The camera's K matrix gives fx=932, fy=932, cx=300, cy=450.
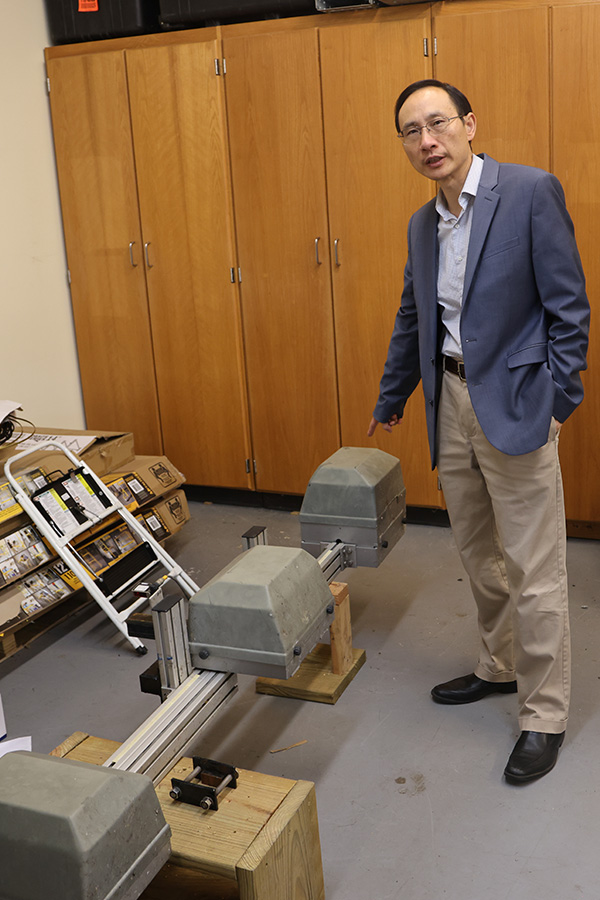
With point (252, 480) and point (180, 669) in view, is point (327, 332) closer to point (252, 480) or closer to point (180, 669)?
point (252, 480)

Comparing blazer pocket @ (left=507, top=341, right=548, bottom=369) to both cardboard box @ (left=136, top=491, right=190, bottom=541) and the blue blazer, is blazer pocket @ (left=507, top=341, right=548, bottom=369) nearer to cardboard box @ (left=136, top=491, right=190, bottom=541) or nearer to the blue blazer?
the blue blazer

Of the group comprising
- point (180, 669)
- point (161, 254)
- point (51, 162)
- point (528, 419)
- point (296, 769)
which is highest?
point (51, 162)

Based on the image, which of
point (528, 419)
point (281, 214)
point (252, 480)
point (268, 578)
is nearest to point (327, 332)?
point (281, 214)

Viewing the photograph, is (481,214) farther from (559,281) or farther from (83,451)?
(83,451)

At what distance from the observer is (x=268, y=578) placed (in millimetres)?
2094

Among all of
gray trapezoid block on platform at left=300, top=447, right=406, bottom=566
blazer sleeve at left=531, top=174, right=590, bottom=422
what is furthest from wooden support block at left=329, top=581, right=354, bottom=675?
blazer sleeve at left=531, top=174, right=590, bottom=422

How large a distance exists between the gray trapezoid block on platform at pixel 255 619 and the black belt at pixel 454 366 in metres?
0.72

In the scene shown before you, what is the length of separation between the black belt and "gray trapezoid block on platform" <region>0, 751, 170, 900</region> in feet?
4.58

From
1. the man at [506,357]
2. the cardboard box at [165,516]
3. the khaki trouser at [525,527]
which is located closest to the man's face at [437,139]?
the man at [506,357]

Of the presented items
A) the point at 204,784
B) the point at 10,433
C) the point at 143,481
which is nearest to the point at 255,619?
the point at 204,784

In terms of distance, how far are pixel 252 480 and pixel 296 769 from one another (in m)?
2.14

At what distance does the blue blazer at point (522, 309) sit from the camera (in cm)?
227

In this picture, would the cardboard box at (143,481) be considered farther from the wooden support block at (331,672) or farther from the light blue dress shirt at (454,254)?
the light blue dress shirt at (454,254)

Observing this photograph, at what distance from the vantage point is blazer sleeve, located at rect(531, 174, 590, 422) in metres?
2.26
